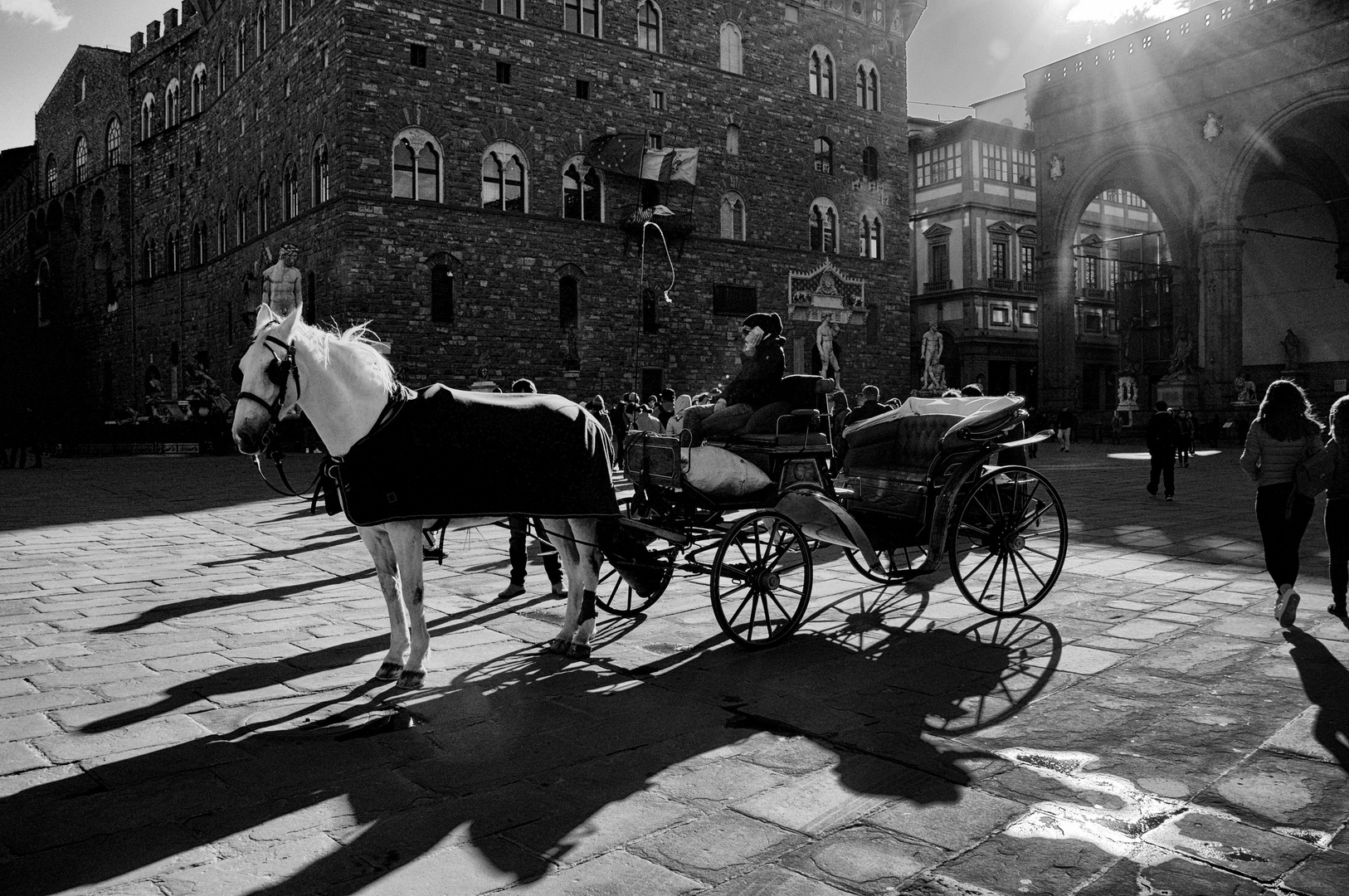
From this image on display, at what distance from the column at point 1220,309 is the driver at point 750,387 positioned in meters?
25.8

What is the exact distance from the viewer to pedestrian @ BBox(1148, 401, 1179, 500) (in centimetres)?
1273

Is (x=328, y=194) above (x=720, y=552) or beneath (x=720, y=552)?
above

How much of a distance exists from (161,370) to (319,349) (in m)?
36.8


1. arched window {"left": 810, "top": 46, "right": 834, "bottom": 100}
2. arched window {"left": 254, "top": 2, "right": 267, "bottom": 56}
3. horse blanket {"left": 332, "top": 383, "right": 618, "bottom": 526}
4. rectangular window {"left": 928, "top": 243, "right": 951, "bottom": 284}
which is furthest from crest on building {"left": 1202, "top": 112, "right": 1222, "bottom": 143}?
horse blanket {"left": 332, "top": 383, "right": 618, "bottom": 526}

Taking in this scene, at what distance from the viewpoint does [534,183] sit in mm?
25875

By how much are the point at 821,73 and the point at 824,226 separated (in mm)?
5057

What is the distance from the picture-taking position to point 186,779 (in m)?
3.39

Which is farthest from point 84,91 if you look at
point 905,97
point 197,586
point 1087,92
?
point 197,586

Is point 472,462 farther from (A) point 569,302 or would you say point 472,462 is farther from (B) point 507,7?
(B) point 507,7

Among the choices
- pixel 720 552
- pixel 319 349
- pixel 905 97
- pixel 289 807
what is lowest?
pixel 289 807

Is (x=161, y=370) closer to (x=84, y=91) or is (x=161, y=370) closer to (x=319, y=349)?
(x=84, y=91)

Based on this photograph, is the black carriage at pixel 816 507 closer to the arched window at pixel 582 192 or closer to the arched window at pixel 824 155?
the arched window at pixel 582 192

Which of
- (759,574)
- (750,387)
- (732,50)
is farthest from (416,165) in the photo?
(759,574)

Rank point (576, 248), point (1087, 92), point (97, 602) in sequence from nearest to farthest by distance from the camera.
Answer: point (97, 602)
point (576, 248)
point (1087, 92)
